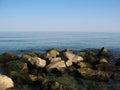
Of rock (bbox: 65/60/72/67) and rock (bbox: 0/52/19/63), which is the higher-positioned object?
rock (bbox: 65/60/72/67)

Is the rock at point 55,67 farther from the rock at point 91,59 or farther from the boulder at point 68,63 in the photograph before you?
the rock at point 91,59

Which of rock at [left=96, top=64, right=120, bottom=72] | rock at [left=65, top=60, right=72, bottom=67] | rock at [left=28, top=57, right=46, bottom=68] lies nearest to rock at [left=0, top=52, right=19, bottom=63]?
rock at [left=28, top=57, right=46, bottom=68]

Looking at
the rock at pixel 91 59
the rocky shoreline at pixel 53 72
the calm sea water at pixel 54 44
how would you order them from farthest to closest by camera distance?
the calm sea water at pixel 54 44 → the rock at pixel 91 59 → the rocky shoreline at pixel 53 72

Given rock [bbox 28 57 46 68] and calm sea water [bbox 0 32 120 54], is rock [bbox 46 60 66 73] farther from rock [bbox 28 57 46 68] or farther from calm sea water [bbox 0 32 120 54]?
calm sea water [bbox 0 32 120 54]

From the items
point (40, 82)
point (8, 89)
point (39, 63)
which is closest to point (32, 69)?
point (39, 63)

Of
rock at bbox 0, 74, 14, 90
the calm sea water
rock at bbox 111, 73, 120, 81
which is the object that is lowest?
the calm sea water

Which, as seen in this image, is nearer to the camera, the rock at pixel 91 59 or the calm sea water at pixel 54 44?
the rock at pixel 91 59

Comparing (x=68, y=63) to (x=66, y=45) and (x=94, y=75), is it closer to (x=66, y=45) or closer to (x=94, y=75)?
(x=94, y=75)

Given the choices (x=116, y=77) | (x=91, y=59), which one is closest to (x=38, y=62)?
(x=91, y=59)

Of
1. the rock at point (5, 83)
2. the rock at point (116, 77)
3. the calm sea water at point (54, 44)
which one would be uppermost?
the rock at point (5, 83)

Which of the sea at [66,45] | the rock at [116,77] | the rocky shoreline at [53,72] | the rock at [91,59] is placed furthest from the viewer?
the rock at [91,59]

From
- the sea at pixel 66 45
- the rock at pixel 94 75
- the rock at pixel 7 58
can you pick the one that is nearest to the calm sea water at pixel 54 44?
the sea at pixel 66 45

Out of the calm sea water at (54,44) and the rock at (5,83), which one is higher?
the rock at (5,83)

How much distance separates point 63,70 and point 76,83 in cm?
427
